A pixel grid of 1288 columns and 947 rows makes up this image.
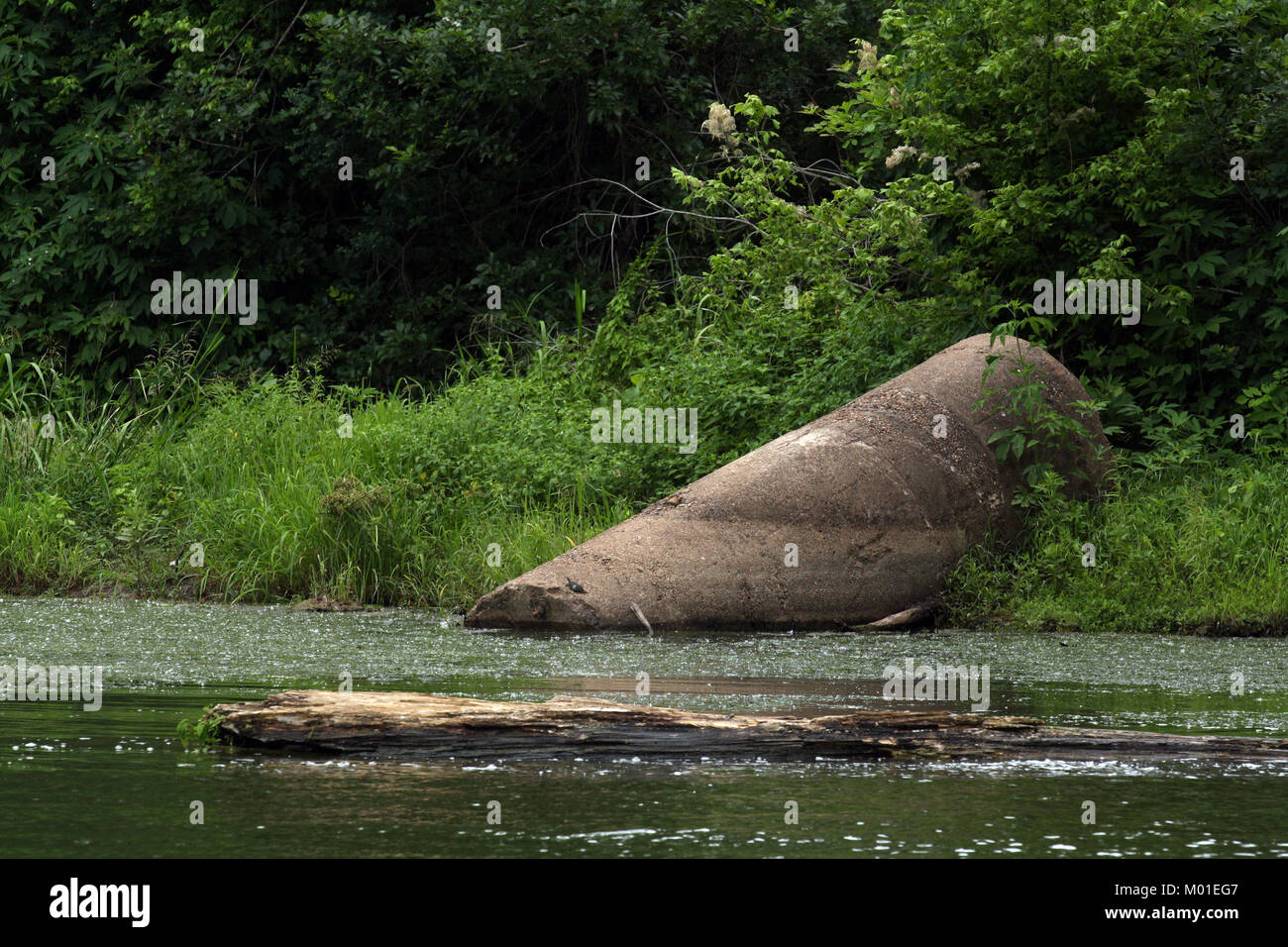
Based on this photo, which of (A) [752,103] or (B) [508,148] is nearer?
(A) [752,103]

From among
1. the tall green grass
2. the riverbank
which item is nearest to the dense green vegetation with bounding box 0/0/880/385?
the riverbank

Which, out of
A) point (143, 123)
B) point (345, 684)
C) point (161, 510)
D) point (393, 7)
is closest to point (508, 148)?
point (393, 7)

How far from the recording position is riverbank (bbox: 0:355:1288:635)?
8320 millimetres

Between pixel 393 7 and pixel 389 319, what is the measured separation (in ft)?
9.17

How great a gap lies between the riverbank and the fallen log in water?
3922 mm

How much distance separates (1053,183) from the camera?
10375 millimetres

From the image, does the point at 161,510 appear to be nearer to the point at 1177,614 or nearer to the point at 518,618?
the point at 518,618

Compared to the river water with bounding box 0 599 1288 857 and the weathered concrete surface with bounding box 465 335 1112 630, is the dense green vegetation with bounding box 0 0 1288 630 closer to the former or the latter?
the weathered concrete surface with bounding box 465 335 1112 630

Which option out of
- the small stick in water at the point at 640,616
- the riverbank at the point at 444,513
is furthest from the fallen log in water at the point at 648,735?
the riverbank at the point at 444,513

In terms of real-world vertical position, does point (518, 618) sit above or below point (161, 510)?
below

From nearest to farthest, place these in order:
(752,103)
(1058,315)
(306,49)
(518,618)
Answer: (518,618) < (1058,315) < (752,103) < (306,49)

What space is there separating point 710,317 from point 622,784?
858cm
